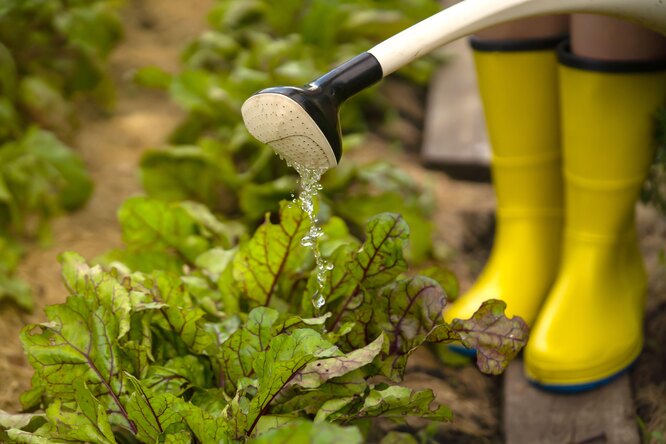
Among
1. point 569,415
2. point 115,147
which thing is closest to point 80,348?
point 569,415

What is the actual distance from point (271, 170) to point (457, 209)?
530mm

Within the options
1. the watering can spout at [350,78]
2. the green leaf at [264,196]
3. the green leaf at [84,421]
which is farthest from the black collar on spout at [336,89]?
the green leaf at [264,196]

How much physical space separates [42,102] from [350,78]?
136 centimetres

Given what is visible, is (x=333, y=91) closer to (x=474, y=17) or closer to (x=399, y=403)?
(x=474, y=17)

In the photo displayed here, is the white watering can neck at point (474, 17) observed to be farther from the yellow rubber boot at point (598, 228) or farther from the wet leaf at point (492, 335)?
the wet leaf at point (492, 335)

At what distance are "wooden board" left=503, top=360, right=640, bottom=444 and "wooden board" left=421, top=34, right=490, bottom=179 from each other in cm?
98

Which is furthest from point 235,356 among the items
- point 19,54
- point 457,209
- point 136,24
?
point 136,24

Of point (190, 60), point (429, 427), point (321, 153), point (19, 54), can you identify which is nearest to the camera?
point (321, 153)

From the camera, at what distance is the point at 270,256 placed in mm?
1312

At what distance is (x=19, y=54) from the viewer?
221cm

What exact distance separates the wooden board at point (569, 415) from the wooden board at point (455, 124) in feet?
3.22

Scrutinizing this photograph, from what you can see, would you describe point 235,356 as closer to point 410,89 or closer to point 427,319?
point 427,319

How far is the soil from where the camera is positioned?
1.48 metres

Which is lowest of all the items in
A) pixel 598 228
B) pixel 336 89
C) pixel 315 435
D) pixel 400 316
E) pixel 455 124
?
pixel 455 124
